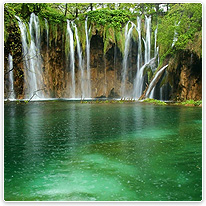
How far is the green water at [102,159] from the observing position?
8.81ft

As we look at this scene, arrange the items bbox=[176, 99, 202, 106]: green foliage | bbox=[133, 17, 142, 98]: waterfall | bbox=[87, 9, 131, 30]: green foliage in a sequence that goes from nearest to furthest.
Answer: bbox=[176, 99, 202, 106]: green foliage
bbox=[87, 9, 131, 30]: green foliage
bbox=[133, 17, 142, 98]: waterfall

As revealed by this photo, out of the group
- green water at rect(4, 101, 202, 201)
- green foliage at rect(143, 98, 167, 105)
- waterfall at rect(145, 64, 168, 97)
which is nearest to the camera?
green water at rect(4, 101, 202, 201)

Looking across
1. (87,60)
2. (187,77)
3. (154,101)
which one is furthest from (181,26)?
(87,60)

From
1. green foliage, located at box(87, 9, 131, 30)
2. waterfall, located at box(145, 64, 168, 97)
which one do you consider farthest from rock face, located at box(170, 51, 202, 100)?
green foliage, located at box(87, 9, 131, 30)

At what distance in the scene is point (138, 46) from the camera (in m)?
12.7

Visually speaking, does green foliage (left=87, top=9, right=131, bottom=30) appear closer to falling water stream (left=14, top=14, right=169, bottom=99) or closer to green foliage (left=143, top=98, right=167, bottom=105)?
falling water stream (left=14, top=14, right=169, bottom=99)

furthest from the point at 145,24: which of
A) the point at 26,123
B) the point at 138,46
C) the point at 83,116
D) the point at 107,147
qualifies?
the point at 107,147

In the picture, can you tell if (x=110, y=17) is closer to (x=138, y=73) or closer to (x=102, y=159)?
(x=138, y=73)

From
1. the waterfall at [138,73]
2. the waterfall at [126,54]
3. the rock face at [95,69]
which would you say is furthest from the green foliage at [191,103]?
the waterfall at [126,54]

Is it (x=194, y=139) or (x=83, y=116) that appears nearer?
(x=194, y=139)

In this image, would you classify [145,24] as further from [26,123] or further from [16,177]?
[16,177]

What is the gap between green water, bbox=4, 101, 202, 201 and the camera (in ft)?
8.81

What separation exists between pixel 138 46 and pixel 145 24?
1182 mm

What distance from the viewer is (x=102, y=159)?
3.51 metres
